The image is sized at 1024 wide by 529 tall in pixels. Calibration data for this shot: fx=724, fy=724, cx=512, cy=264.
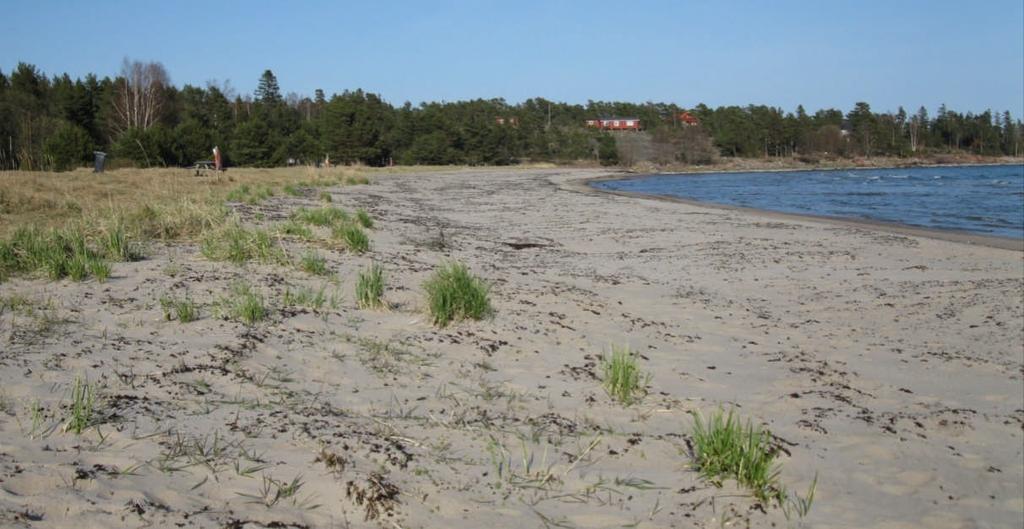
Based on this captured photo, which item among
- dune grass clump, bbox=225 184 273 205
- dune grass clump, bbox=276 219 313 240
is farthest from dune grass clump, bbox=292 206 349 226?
dune grass clump, bbox=225 184 273 205

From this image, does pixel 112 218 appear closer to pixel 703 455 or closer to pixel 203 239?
pixel 203 239

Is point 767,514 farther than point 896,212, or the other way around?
point 896,212

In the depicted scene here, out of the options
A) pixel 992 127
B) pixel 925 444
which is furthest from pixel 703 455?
pixel 992 127

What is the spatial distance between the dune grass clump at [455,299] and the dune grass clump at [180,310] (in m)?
1.65

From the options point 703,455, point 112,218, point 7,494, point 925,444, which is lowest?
point 925,444

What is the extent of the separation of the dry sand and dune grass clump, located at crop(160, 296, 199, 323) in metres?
0.11

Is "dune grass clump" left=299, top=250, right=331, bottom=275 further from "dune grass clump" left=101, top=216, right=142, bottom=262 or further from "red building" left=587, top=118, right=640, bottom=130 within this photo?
"red building" left=587, top=118, right=640, bottom=130

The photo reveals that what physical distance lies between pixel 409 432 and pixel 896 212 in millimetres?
23052

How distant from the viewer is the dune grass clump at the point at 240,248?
22.3ft

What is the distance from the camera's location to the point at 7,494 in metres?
2.38

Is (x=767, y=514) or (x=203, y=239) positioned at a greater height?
(x=203, y=239)

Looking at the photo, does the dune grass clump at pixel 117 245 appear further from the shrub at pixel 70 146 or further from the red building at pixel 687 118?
the red building at pixel 687 118

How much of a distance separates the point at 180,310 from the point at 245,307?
1.34ft

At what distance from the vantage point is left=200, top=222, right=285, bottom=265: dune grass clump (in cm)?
680
